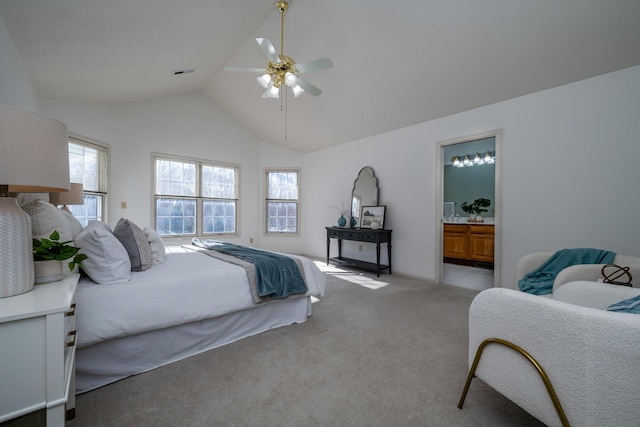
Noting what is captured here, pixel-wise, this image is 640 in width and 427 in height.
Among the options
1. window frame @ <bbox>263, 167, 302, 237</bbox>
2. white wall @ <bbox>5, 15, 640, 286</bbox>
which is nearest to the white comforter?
white wall @ <bbox>5, 15, 640, 286</bbox>

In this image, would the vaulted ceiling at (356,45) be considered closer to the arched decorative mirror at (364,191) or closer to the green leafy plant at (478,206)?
the arched decorative mirror at (364,191)

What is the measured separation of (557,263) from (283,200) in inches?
200

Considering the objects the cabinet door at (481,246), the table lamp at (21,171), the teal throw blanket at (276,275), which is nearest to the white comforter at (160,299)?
the teal throw blanket at (276,275)

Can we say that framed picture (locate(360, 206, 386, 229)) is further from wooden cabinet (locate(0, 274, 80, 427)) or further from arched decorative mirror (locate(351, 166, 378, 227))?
wooden cabinet (locate(0, 274, 80, 427))

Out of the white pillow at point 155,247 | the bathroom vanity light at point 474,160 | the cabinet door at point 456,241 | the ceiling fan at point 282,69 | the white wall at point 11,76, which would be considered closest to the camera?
the white wall at point 11,76

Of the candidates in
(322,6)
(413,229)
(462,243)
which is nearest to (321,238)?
(413,229)

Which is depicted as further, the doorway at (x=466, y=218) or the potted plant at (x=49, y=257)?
the doorway at (x=466, y=218)

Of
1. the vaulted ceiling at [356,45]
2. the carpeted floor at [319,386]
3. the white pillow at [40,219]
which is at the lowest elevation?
the carpeted floor at [319,386]

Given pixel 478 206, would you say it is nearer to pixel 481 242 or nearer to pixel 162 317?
pixel 481 242

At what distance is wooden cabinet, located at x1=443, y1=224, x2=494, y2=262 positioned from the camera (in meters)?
5.33

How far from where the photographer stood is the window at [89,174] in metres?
3.73

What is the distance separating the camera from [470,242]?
18.4 ft

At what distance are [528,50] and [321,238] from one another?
4.47m

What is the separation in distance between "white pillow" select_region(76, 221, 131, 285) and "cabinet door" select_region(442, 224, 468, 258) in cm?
577
